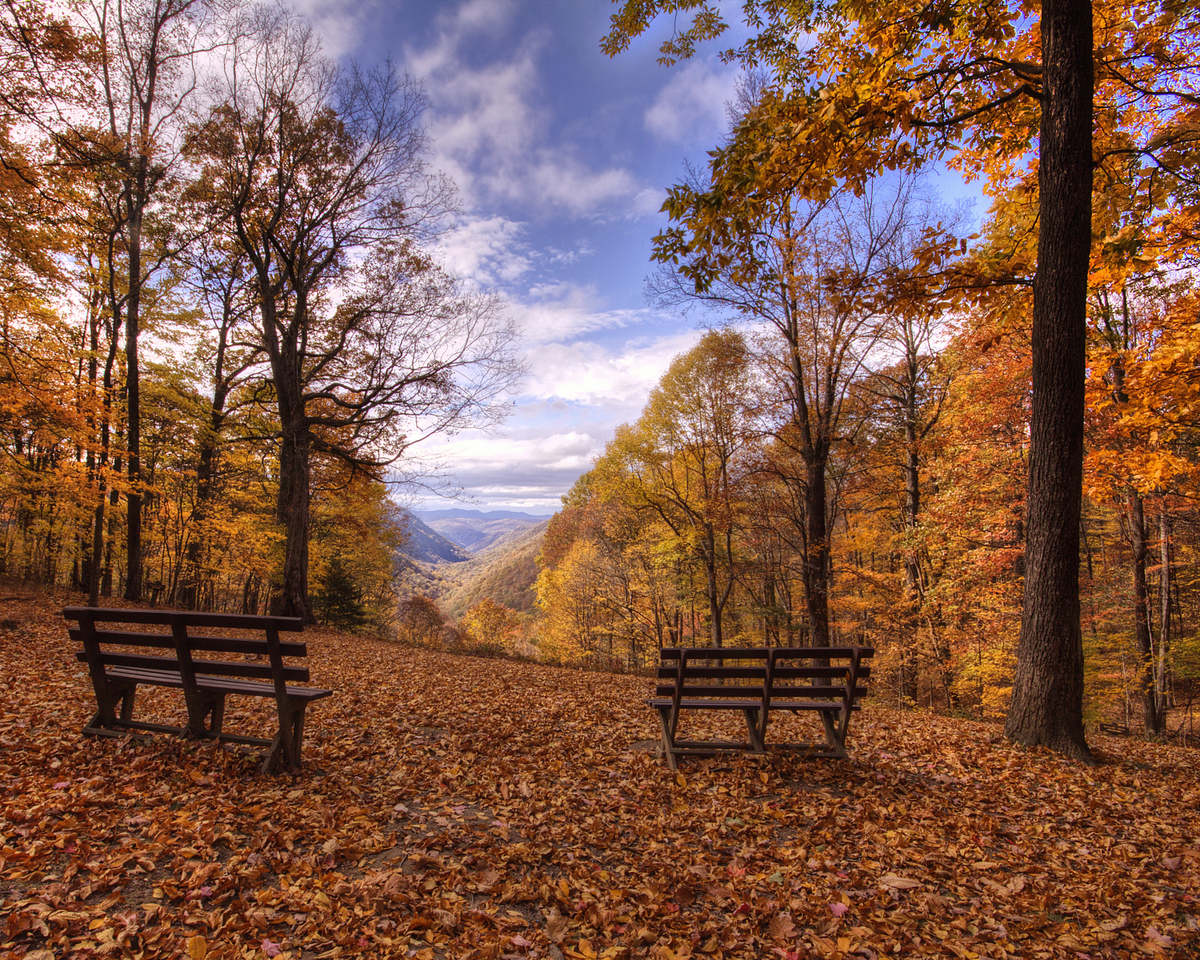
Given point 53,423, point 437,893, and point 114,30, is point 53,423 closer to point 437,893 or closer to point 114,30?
point 114,30

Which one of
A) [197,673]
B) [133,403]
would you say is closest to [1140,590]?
[197,673]

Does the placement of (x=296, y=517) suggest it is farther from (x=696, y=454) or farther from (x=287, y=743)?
(x=696, y=454)

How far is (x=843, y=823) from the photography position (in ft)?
11.9

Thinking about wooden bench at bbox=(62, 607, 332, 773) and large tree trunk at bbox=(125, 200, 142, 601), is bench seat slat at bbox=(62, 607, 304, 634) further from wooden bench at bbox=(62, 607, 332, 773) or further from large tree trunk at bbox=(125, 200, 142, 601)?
large tree trunk at bbox=(125, 200, 142, 601)

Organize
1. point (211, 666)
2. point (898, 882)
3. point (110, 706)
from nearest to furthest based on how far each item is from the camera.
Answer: point (898, 882)
point (211, 666)
point (110, 706)

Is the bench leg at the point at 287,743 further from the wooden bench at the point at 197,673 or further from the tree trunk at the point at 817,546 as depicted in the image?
the tree trunk at the point at 817,546

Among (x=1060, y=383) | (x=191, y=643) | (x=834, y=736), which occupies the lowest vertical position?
(x=834, y=736)

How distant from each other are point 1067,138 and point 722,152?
3394 mm

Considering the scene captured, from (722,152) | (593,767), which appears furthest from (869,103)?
(593,767)

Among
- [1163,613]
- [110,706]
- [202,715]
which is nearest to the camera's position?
[202,715]

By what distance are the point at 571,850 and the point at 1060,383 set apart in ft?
19.9

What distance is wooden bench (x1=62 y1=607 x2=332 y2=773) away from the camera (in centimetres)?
387

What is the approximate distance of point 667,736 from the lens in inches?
196

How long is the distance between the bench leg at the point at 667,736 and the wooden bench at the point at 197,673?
3.02 meters
